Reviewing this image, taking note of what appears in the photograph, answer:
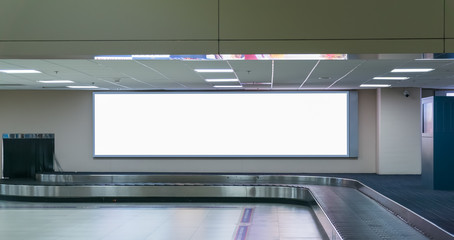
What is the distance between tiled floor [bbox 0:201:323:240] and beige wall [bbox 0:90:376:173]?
4.10 meters

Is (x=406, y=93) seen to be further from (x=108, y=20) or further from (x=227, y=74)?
(x=108, y=20)

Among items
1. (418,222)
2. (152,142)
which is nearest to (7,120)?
(152,142)

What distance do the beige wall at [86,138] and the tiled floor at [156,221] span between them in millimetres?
4097

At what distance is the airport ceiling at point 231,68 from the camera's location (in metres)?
11.1

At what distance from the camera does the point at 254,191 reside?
55.8ft

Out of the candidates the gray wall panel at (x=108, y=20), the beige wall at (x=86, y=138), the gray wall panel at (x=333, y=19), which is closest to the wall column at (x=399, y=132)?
the beige wall at (x=86, y=138)

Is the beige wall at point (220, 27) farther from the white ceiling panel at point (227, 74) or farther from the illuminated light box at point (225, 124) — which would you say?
the illuminated light box at point (225, 124)

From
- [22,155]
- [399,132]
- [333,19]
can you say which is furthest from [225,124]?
[333,19]

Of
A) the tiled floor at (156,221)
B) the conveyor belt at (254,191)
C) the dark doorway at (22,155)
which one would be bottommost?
the tiled floor at (156,221)

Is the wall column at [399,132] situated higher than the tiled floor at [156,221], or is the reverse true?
the wall column at [399,132]

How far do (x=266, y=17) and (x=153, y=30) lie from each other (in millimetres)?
1839

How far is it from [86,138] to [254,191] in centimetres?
780

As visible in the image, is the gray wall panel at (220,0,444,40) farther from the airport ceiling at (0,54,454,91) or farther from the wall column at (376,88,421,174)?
the wall column at (376,88,421,174)

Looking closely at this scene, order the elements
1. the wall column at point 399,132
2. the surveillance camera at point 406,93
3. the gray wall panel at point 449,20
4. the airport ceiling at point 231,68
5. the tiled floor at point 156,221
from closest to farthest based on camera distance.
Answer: the gray wall panel at point 449,20 < the tiled floor at point 156,221 < the airport ceiling at point 231,68 < the surveillance camera at point 406,93 < the wall column at point 399,132
